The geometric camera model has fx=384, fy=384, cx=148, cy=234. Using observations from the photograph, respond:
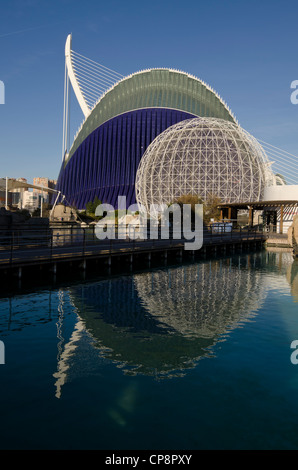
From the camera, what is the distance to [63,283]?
64.1 feet

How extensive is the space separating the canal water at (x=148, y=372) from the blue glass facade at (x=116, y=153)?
226 ft

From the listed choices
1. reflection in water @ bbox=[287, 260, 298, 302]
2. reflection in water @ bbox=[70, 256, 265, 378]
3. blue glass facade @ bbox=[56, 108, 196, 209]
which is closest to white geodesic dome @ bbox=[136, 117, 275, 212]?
blue glass facade @ bbox=[56, 108, 196, 209]

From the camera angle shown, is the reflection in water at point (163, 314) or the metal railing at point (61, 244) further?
the metal railing at point (61, 244)

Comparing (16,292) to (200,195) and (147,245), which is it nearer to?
(147,245)

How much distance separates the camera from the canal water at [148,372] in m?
6.33

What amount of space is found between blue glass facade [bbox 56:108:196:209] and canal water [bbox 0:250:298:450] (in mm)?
68833

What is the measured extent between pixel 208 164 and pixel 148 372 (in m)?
60.6

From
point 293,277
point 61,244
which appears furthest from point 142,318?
point 61,244

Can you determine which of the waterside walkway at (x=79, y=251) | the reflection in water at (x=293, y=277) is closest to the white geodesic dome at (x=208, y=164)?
the waterside walkway at (x=79, y=251)

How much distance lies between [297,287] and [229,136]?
52.3m

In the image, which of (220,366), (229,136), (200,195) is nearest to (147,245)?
(220,366)

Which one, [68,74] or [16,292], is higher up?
[68,74]

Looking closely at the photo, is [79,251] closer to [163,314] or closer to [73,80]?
[163,314]

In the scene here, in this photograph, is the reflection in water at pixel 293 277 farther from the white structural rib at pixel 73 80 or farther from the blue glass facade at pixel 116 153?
the white structural rib at pixel 73 80
